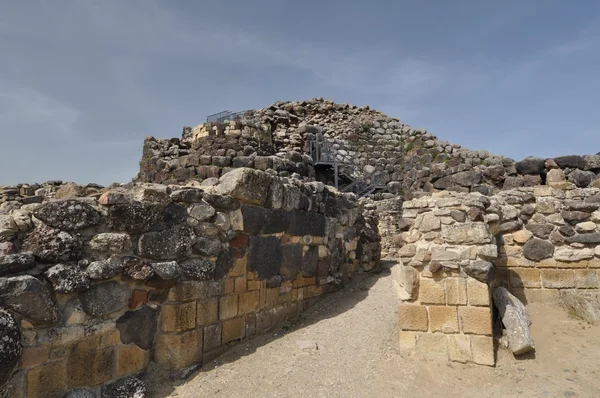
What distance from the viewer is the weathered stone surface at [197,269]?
14.7ft

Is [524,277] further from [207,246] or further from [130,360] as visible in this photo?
[130,360]

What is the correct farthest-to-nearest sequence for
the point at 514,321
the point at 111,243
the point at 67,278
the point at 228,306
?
the point at 228,306
the point at 514,321
the point at 111,243
the point at 67,278

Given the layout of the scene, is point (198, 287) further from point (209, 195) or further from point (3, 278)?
point (3, 278)

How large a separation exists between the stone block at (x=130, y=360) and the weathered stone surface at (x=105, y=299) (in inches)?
16.6

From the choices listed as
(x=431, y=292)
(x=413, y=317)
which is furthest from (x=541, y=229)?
(x=413, y=317)

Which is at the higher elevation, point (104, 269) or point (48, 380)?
point (104, 269)

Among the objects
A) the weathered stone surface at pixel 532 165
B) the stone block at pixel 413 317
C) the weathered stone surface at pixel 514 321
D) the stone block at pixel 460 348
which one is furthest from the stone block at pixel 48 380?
the weathered stone surface at pixel 532 165

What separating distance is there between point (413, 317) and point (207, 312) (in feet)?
8.08

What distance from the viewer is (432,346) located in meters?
4.63

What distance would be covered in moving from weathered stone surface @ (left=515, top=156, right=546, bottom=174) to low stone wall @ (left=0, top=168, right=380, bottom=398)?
12.1ft

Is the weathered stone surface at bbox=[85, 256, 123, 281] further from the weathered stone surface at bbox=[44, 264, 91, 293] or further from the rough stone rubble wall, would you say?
the rough stone rubble wall

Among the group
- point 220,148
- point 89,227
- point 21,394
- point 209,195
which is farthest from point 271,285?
point 220,148

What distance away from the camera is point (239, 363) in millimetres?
4605

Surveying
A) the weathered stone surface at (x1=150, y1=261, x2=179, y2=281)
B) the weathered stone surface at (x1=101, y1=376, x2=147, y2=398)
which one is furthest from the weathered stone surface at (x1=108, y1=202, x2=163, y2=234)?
the weathered stone surface at (x1=101, y1=376, x2=147, y2=398)
